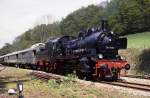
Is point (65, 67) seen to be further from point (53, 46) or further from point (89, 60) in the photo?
point (89, 60)

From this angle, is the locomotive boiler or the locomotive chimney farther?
the locomotive chimney

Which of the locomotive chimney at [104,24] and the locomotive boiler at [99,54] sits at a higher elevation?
the locomotive chimney at [104,24]

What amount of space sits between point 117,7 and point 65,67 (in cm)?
4722

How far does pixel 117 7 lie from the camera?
7506cm

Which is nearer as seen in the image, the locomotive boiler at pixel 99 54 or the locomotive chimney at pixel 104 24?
the locomotive boiler at pixel 99 54

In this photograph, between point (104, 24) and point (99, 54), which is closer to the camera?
point (99, 54)

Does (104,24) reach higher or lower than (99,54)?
higher

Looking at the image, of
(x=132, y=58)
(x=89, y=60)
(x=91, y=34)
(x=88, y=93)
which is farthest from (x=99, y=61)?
(x=132, y=58)

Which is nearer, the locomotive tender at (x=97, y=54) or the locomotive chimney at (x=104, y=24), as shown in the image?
the locomotive tender at (x=97, y=54)

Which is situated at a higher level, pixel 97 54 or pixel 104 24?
pixel 104 24

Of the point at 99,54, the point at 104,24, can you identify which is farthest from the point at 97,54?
the point at 104,24

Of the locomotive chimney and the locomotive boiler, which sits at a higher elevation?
the locomotive chimney

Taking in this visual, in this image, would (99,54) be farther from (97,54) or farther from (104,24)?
(104,24)

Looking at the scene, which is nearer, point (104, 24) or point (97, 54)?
point (97, 54)
